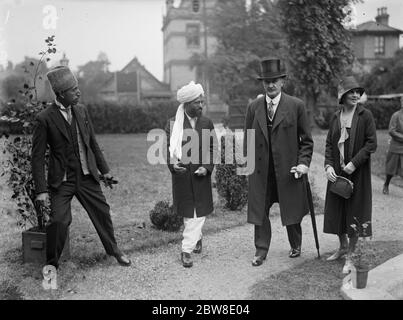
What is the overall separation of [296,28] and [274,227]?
1703 cm

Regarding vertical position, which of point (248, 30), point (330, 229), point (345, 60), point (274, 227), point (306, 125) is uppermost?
point (248, 30)

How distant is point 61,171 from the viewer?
16.8 feet

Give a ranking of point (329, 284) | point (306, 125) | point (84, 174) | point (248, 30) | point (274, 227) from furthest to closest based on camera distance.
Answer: point (248, 30)
point (274, 227)
point (306, 125)
point (84, 174)
point (329, 284)

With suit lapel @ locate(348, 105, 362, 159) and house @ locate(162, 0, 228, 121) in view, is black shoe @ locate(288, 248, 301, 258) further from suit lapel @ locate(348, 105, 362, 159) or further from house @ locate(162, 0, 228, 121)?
house @ locate(162, 0, 228, 121)

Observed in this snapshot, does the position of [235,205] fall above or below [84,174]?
below

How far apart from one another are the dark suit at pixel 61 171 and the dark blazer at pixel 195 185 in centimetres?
91

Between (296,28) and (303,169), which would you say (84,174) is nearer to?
(303,169)

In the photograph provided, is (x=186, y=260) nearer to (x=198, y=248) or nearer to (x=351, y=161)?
(x=198, y=248)

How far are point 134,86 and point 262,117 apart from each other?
41010 mm

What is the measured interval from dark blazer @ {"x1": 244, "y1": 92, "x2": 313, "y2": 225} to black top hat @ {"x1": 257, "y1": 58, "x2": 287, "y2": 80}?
11.8 inches

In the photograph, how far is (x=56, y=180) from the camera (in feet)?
16.7

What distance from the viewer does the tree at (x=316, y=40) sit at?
22.1 m

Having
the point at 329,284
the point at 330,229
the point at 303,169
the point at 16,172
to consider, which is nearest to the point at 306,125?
the point at 303,169

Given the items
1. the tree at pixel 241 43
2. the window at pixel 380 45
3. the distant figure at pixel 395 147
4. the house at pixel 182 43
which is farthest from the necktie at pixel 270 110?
the window at pixel 380 45
